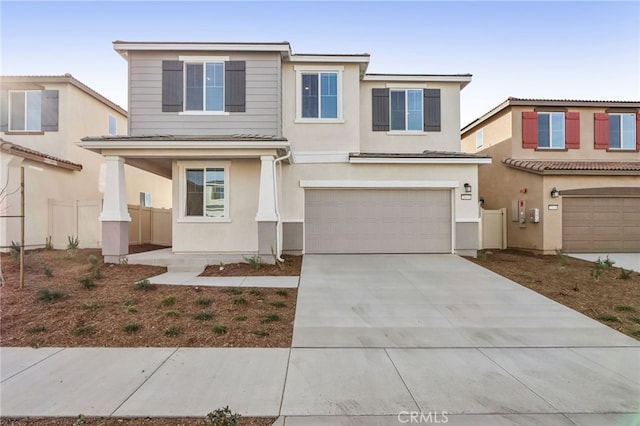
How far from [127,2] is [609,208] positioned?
1699 centimetres

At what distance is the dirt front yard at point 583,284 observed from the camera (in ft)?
20.3

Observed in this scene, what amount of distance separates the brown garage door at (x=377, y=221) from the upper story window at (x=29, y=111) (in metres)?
10.8

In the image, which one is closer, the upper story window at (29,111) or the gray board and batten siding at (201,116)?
the gray board and batten siding at (201,116)

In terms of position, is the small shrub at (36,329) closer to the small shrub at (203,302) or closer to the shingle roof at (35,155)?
the small shrub at (203,302)

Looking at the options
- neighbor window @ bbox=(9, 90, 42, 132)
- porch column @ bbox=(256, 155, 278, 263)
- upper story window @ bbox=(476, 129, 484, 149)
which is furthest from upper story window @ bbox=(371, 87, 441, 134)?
neighbor window @ bbox=(9, 90, 42, 132)

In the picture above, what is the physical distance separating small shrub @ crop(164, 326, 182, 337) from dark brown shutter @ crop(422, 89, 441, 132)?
416 inches

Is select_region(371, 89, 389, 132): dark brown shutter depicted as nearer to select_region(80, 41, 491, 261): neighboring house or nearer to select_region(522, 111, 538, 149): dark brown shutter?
select_region(80, 41, 491, 261): neighboring house

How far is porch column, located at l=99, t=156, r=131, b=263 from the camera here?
9.43 metres

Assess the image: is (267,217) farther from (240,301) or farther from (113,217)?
(113,217)

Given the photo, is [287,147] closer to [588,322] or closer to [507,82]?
[588,322]

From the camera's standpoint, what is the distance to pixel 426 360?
4.42 metres

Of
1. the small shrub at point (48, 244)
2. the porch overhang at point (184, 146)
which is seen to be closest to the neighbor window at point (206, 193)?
the porch overhang at point (184, 146)

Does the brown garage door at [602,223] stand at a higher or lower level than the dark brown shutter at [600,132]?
lower

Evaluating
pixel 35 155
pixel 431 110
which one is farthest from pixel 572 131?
pixel 35 155
